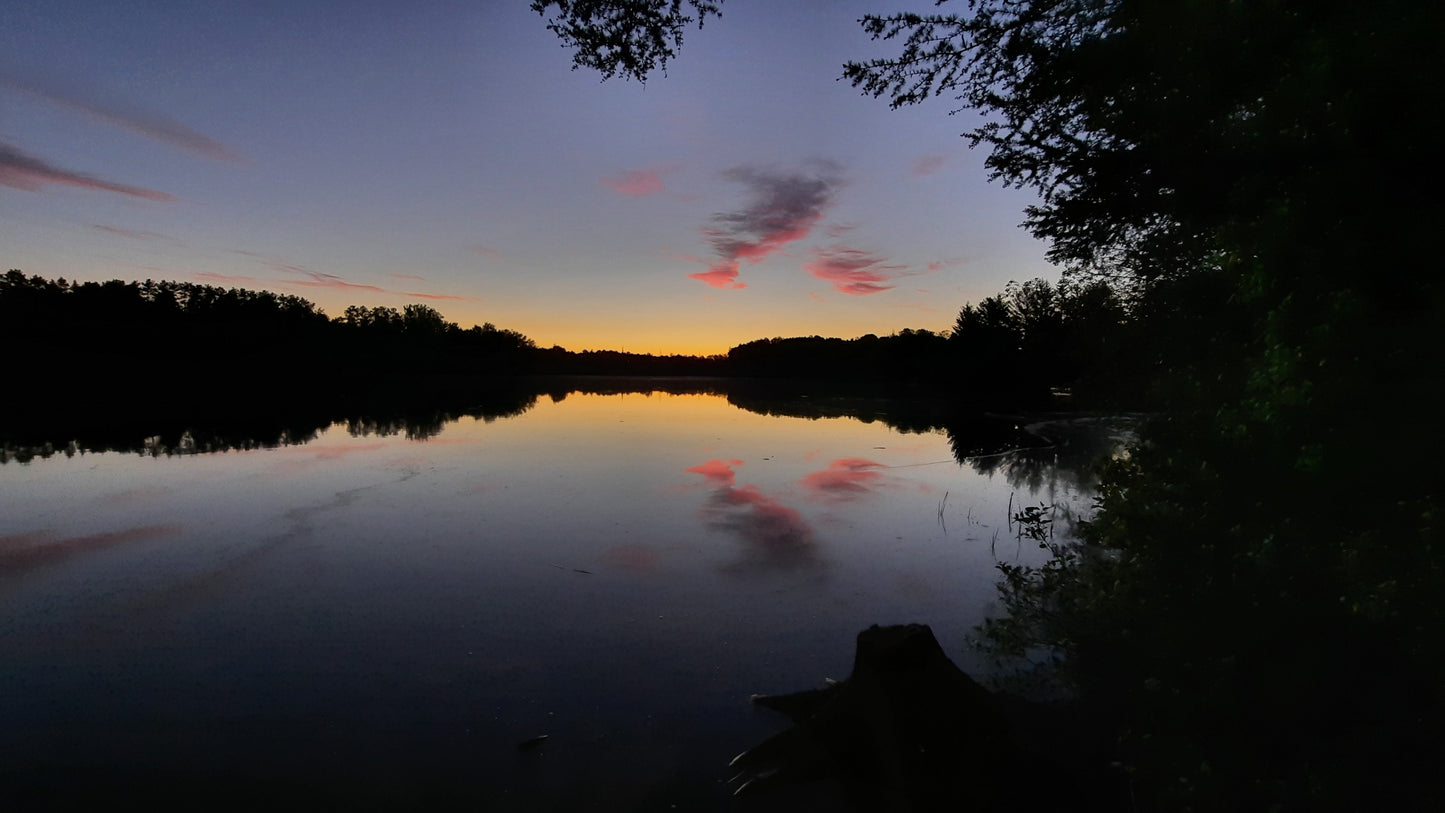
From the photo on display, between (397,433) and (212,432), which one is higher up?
(212,432)

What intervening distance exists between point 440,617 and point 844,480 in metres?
15.5

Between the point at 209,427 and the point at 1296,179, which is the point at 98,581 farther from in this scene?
the point at 209,427

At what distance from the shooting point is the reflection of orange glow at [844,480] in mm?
19641

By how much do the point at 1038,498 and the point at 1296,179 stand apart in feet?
52.9

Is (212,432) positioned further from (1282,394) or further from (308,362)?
(308,362)

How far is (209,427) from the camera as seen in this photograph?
33.1m

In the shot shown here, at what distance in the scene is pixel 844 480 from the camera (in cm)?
2216

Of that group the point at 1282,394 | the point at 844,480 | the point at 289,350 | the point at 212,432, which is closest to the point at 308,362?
the point at 289,350

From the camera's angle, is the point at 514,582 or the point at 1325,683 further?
the point at 514,582

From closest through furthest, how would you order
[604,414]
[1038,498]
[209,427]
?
[1038,498]
[209,427]
[604,414]

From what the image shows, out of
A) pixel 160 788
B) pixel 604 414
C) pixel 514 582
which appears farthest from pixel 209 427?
pixel 160 788

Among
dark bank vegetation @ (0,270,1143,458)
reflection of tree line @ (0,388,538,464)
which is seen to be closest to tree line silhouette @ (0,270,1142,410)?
dark bank vegetation @ (0,270,1143,458)

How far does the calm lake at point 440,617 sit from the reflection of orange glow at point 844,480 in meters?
0.24

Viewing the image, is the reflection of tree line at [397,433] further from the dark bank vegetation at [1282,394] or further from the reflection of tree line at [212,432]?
the dark bank vegetation at [1282,394]
